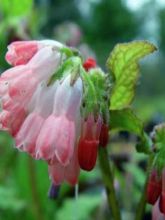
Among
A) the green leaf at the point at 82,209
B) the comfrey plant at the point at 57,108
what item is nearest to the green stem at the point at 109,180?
the comfrey plant at the point at 57,108

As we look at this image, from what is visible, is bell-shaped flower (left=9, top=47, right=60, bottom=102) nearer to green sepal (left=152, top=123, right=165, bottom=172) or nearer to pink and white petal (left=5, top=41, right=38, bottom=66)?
pink and white petal (left=5, top=41, right=38, bottom=66)

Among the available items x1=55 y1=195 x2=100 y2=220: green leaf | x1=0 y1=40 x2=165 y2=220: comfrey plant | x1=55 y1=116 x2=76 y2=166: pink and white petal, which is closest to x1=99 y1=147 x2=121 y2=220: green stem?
x1=0 y1=40 x2=165 y2=220: comfrey plant

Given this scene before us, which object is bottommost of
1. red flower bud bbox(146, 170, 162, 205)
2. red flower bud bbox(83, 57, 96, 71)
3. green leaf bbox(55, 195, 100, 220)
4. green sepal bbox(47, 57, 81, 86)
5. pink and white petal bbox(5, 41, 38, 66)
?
red flower bud bbox(146, 170, 162, 205)

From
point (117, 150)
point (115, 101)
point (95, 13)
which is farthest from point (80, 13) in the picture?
point (115, 101)

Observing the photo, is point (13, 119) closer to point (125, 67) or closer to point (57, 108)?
point (57, 108)

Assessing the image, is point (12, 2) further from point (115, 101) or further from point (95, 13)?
point (95, 13)

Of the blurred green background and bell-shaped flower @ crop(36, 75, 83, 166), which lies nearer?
bell-shaped flower @ crop(36, 75, 83, 166)

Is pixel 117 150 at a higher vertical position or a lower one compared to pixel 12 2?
lower
